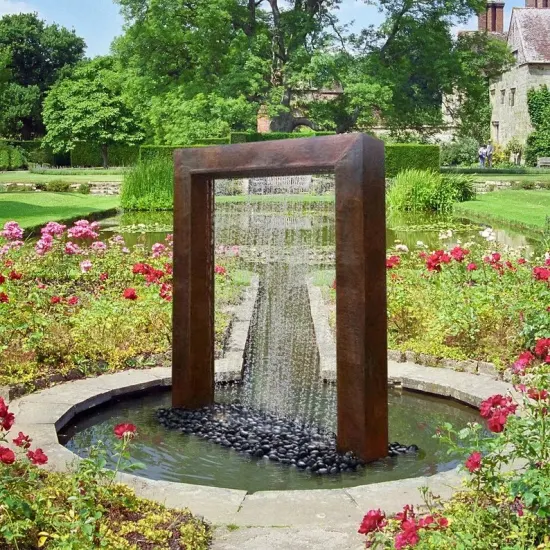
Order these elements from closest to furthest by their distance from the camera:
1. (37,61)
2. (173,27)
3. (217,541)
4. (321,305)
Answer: (217,541) < (321,305) < (173,27) < (37,61)

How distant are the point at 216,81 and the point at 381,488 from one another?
27.5 meters

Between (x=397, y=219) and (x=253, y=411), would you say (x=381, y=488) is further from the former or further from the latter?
(x=397, y=219)

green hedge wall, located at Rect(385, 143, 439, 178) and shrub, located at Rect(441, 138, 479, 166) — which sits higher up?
shrub, located at Rect(441, 138, 479, 166)

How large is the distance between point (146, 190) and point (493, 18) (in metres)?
36.1

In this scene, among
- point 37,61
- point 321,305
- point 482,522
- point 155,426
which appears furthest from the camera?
point 37,61

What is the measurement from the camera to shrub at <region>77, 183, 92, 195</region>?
26.5m

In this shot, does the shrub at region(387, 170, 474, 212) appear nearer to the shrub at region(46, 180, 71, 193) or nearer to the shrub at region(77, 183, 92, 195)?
the shrub at region(77, 183, 92, 195)

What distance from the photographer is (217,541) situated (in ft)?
9.94

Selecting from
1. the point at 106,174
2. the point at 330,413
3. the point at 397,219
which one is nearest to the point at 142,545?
the point at 330,413

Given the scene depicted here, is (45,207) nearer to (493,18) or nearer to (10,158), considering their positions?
(10,158)

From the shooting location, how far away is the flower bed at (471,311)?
5.87m

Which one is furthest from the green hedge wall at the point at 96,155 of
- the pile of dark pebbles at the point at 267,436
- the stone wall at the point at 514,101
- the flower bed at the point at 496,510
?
the flower bed at the point at 496,510

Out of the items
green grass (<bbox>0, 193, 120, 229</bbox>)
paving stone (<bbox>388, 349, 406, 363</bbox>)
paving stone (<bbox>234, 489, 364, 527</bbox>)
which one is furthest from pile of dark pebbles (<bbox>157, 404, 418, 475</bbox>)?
green grass (<bbox>0, 193, 120, 229</bbox>)

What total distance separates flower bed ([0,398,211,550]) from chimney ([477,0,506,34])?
49.7 m
